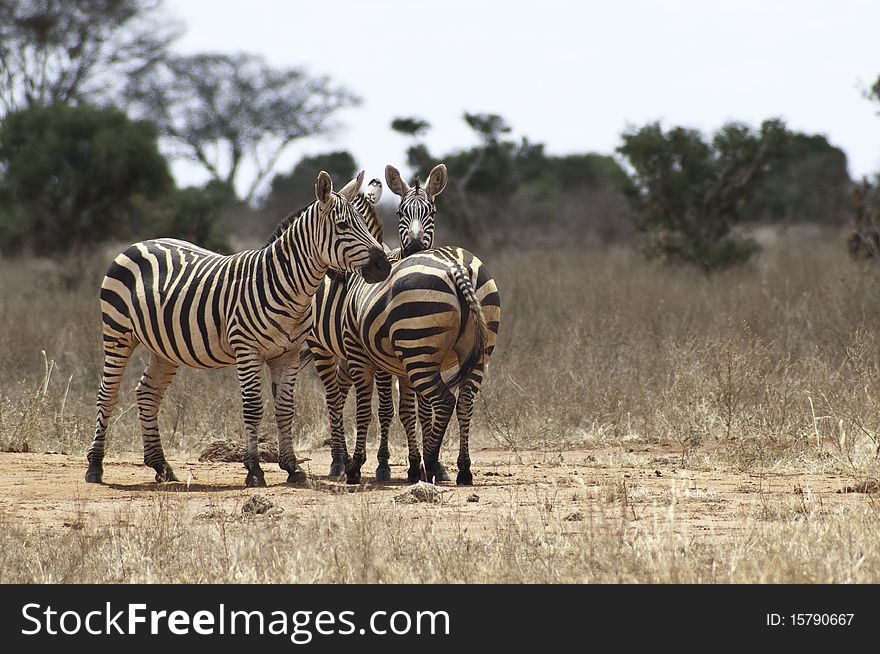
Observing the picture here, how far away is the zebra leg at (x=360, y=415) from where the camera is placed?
26.0ft

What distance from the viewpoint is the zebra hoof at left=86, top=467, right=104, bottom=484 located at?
306 inches

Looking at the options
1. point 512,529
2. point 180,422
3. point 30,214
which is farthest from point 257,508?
point 30,214

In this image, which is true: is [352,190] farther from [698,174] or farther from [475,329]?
[698,174]

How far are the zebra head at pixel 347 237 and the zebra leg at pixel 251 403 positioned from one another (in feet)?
2.70

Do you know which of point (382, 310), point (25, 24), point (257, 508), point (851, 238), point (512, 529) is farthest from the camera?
point (25, 24)

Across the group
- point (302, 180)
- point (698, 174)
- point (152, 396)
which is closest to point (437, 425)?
point (152, 396)

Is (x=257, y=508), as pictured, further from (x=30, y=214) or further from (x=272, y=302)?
(x=30, y=214)

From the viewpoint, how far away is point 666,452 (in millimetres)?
8727

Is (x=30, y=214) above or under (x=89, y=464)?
above

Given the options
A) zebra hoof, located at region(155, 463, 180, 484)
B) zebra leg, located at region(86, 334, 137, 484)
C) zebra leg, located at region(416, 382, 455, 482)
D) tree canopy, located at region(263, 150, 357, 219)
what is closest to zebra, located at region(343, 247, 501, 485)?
zebra leg, located at region(416, 382, 455, 482)

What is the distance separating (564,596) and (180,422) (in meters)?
6.01

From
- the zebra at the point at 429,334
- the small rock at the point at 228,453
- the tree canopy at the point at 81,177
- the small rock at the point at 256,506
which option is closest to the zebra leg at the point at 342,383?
the zebra at the point at 429,334

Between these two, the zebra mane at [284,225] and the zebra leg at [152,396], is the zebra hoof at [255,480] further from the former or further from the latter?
the zebra mane at [284,225]

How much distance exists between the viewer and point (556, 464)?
8.27 metres
